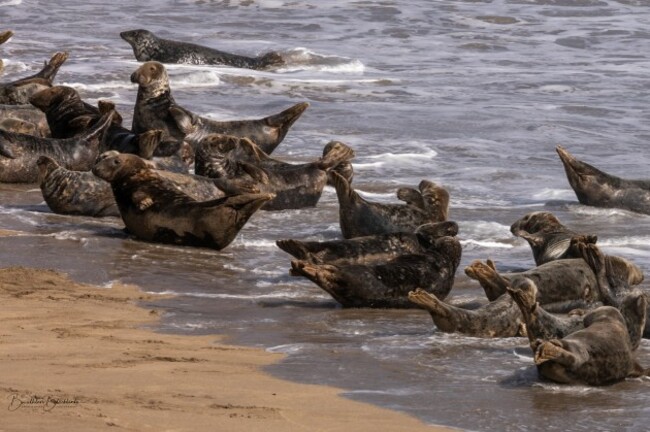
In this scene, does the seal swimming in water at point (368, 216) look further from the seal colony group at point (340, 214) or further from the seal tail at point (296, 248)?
the seal tail at point (296, 248)

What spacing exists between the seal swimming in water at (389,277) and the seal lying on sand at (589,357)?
1495 millimetres

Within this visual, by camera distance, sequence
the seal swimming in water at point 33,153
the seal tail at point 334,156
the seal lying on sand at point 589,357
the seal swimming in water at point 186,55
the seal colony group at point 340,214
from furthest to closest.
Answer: the seal swimming in water at point 186,55 → the seal swimming in water at point 33,153 → the seal tail at point 334,156 → the seal colony group at point 340,214 → the seal lying on sand at point 589,357

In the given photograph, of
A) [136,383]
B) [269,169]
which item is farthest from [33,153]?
[136,383]

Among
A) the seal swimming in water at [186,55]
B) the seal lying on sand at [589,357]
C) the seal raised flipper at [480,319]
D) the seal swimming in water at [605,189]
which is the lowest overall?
the seal swimming in water at [186,55]

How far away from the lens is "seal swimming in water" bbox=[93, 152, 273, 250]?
26.0ft

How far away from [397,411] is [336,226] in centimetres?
435

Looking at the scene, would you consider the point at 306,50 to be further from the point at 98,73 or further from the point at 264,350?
the point at 264,350

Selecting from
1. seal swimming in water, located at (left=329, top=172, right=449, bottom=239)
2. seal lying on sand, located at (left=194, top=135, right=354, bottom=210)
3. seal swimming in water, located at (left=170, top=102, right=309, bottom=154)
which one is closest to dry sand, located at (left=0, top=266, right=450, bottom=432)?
seal swimming in water, located at (left=329, top=172, right=449, bottom=239)

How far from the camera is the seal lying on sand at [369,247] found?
23.5 feet

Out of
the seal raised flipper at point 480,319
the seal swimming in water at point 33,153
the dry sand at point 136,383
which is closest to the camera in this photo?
the dry sand at point 136,383

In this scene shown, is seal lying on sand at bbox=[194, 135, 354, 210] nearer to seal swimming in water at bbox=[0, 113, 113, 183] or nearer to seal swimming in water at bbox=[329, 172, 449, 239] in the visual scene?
seal swimming in water at bbox=[0, 113, 113, 183]

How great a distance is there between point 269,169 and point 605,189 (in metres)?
2.49

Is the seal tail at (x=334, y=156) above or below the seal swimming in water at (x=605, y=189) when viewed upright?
above

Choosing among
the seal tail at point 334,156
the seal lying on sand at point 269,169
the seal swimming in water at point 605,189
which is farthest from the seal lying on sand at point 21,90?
the seal swimming in water at point 605,189
